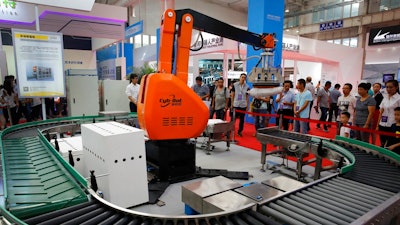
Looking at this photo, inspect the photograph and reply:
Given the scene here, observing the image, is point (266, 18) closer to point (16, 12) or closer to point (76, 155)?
point (76, 155)

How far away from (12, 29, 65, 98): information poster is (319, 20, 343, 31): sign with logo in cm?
1784

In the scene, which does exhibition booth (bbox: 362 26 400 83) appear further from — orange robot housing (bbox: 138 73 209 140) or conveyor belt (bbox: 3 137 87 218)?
conveyor belt (bbox: 3 137 87 218)

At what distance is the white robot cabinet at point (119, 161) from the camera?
8.44 feet

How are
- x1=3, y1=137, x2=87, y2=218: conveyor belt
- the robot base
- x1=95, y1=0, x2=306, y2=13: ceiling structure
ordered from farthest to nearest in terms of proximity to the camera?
x1=95, y1=0, x2=306, y2=13: ceiling structure < the robot base < x1=3, y1=137, x2=87, y2=218: conveyor belt

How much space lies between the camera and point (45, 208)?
1467 mm

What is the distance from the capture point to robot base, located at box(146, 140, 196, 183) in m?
3.56

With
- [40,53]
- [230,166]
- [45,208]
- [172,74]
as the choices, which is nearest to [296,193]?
[45,208]

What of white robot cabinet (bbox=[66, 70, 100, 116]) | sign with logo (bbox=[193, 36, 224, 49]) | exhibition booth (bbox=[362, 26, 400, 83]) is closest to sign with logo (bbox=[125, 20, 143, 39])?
sign with logo (bbox=[193, 36, 224, 49])

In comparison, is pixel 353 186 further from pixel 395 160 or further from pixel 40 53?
pixel 40 53

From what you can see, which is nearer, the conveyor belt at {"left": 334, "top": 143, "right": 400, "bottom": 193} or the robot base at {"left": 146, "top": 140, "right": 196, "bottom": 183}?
the conveyor belt at {"left": 334, "top": 143, "right": 400, "bottom": 193}

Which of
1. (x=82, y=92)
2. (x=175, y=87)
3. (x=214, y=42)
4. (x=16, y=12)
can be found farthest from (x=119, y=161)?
(x=214, y=42)

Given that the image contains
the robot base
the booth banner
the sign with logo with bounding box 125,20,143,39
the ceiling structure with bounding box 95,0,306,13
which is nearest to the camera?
the robot base

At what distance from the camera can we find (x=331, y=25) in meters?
17.7

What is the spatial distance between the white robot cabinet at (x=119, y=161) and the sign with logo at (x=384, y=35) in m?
17.3
